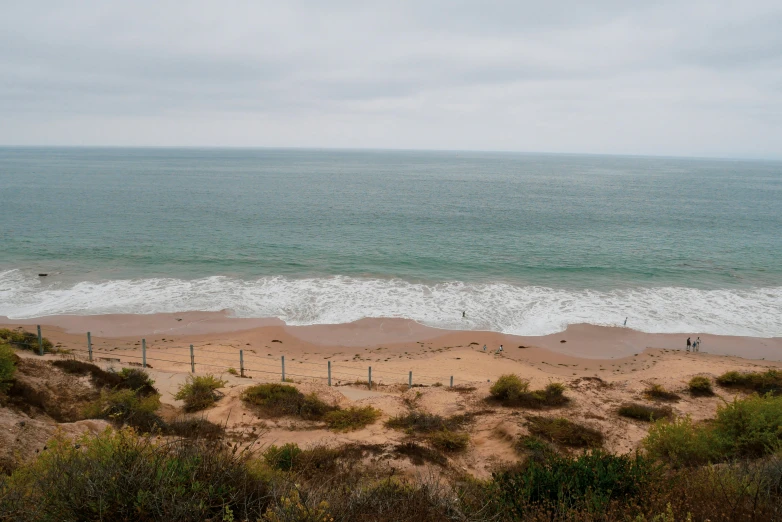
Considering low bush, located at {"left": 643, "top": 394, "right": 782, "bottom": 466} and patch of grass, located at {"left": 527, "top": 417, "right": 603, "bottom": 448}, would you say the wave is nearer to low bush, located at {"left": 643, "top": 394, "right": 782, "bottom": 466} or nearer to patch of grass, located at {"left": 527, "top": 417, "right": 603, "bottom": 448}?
patch of grass, located at {"left": 527, "top": 417, "right": 603, "bottom": 448}

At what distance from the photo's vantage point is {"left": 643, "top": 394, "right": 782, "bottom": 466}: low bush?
1133 centimetres

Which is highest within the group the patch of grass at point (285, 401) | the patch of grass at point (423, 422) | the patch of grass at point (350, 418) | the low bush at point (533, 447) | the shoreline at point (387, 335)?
the low bush at point (533, 447)

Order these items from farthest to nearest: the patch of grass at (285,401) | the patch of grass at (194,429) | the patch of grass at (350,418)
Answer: the patch of grass at (285,401), the patch of grass at (350,418), the patch of grass at (194,429)

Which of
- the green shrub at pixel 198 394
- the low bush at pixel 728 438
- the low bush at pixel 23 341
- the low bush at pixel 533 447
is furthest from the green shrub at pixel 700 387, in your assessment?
the low bush at pixel 23 341

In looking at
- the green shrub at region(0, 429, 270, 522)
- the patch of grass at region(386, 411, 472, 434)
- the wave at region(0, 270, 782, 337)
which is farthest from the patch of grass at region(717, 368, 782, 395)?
the green shrub at region(0, 429, 270, 522)

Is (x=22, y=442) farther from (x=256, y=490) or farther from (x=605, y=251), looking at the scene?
(x=605, y=251)

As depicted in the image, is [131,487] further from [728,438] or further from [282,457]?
[728,438]

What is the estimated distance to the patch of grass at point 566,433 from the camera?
1341 cm

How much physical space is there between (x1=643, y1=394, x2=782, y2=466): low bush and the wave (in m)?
16.1

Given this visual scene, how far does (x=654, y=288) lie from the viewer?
3538 centimetres

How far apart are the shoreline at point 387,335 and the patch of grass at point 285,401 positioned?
9279 mm

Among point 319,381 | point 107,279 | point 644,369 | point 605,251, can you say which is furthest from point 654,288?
point 107,279

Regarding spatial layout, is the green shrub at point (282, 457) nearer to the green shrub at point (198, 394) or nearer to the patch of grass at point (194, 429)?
the patch of grass at point (194, 429)

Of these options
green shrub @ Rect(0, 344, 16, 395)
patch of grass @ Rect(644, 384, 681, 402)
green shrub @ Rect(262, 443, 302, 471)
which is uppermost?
green shrub @ Rect(0, 344, 16, 395)
